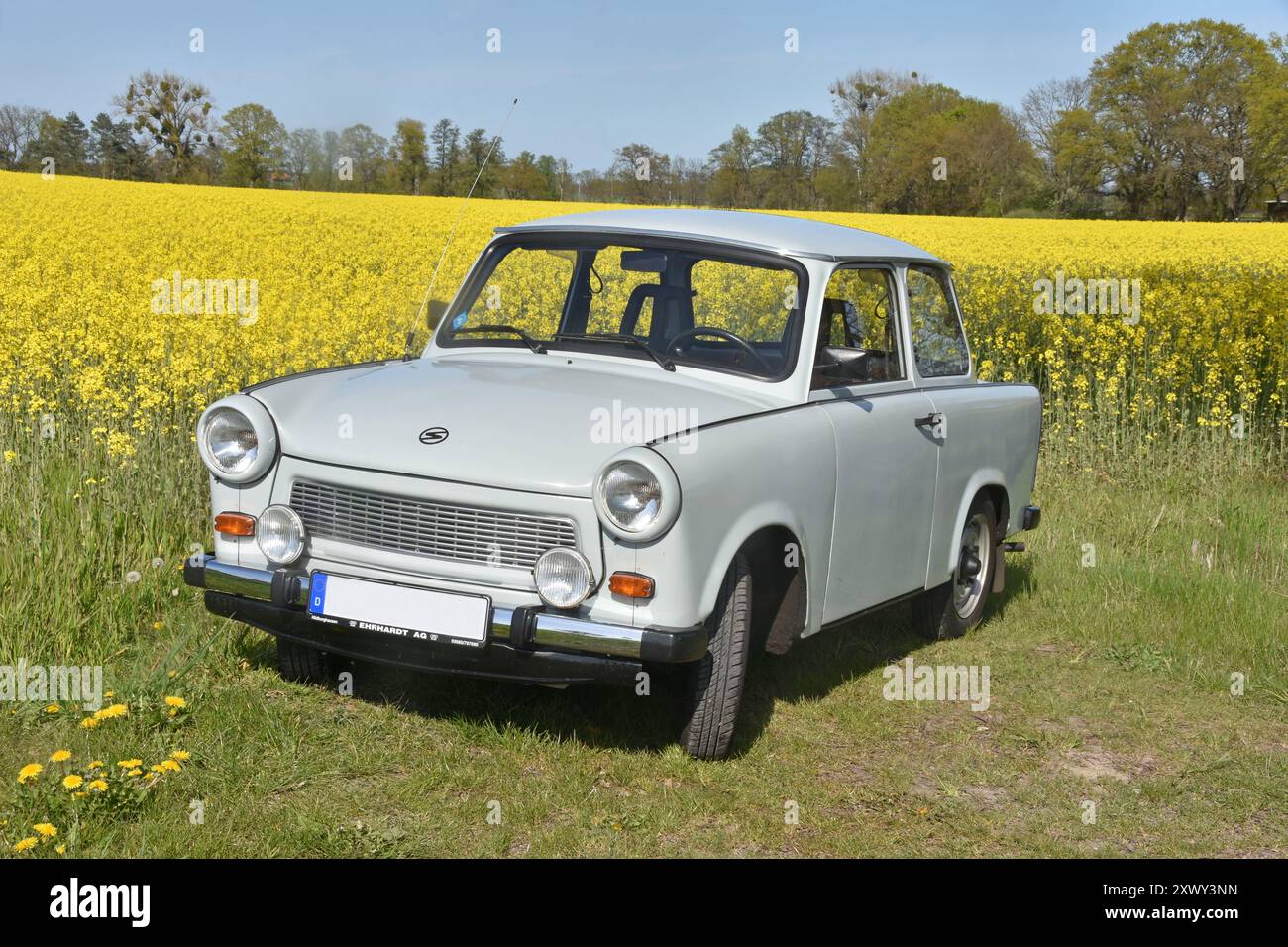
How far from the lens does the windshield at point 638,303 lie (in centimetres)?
518

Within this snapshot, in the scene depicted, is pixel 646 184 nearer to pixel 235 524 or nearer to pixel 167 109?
pixel 167 109

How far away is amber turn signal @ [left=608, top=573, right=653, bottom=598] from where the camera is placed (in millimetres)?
4039

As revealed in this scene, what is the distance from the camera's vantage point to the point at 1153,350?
10.5 m

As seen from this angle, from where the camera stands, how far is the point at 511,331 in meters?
5.50

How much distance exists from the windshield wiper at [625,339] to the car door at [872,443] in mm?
582

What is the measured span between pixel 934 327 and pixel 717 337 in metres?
1.48

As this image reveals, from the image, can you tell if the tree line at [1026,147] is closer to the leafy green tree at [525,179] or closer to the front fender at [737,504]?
the leafy green tree at [525,179]

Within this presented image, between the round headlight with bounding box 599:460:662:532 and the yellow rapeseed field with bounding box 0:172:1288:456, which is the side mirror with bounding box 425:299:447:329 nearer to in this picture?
the yellow rapeseed field with bounding box 0:172:1288:456

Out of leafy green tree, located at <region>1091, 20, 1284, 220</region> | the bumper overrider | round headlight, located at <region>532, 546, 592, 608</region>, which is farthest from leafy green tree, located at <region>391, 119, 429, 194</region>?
leafy green tree, located at <region>1091, 20, 1284, 220</region>

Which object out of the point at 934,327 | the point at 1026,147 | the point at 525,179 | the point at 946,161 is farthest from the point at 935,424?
the point at 1026,147

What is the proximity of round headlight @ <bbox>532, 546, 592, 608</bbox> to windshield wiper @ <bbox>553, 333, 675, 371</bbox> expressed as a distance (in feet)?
4.04

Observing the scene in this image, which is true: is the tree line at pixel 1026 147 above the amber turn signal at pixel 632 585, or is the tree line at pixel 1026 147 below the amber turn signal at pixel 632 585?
above

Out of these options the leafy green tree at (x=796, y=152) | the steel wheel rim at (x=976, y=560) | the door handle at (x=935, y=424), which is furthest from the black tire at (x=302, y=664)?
the leafy green tree at (x=796, y=152)
